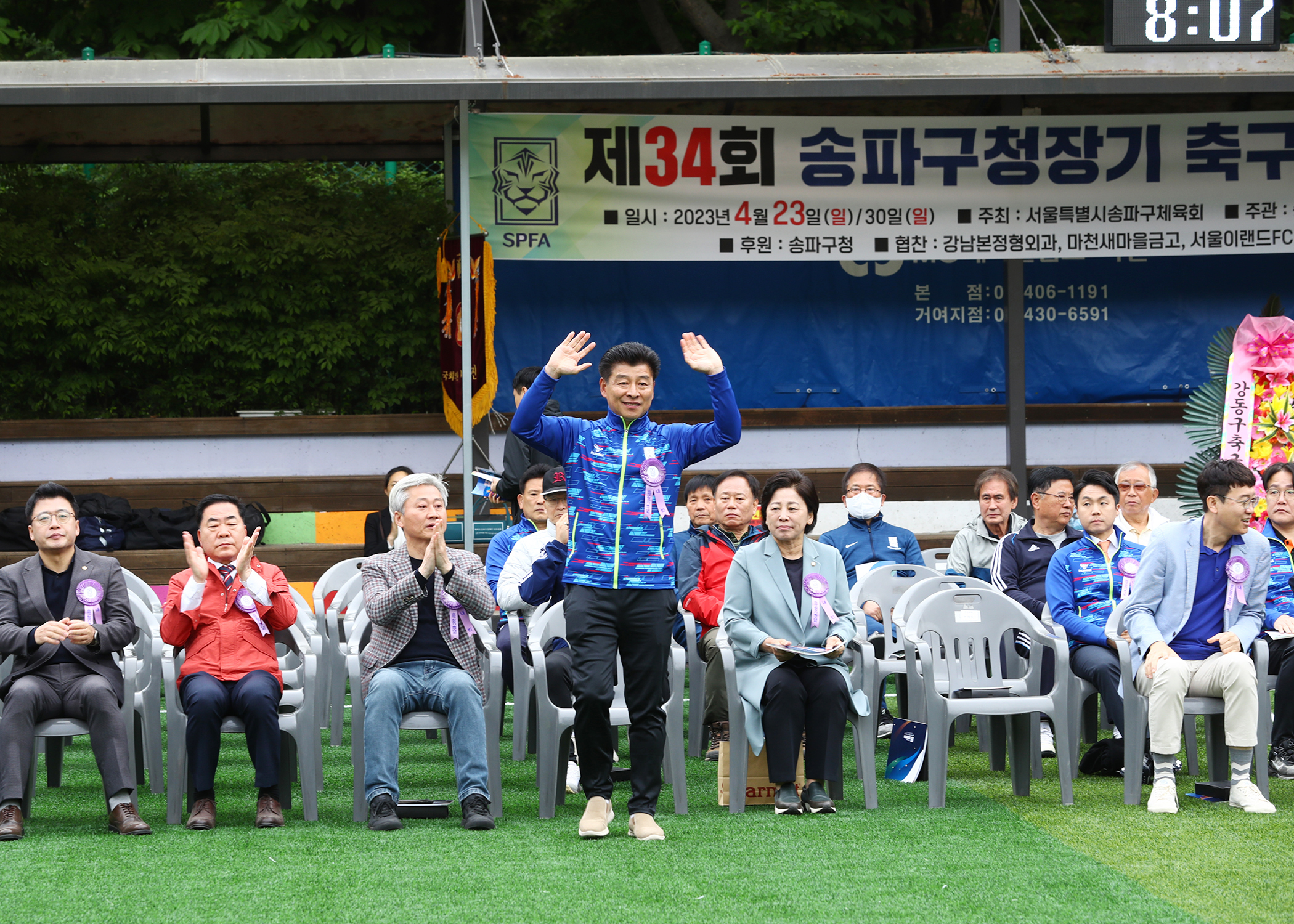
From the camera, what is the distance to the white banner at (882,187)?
842cm

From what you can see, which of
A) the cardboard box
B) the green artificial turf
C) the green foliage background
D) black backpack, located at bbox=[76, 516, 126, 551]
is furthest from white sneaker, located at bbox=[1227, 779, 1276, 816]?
black backpack, located at bbox=[76, 516, 126, 551]

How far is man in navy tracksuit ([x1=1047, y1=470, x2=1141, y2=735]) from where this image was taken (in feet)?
18.8

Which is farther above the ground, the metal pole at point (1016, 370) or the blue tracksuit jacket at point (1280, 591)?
the metal pole at point (1016, 370)

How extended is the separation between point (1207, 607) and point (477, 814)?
2.87 meters

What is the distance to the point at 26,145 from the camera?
937cm

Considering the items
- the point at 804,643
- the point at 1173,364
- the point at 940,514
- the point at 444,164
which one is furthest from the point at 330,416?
the point at 1173,364

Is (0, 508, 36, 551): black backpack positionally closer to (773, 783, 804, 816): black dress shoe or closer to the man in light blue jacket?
(773, 783, 804, 816): black dress shoe

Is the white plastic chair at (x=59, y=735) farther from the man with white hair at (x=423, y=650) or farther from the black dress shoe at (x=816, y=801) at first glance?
the black dress shoe at (x=816, y=801)

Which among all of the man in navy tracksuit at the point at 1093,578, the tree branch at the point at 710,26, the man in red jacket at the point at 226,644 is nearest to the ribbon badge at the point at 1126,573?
the man in navy tracksuit at the point at 1093,578

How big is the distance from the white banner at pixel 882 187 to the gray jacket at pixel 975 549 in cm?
234

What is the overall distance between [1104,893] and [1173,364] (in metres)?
6.61

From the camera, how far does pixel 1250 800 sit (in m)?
5.00

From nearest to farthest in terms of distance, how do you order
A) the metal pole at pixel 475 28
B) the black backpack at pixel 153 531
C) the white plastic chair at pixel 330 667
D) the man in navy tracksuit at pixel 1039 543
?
the white plastic chair at pixel 330 667 < the man in navy tracksuit at pixel 1039 543 < the metal pole at pixel 475 28 < the black backpack at pixel 153 531

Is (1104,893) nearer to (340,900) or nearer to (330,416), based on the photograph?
(340,900)
